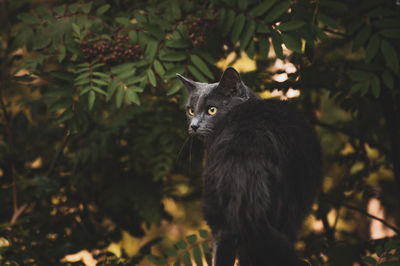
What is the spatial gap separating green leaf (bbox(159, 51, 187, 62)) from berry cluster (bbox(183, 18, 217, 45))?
3.9 inches

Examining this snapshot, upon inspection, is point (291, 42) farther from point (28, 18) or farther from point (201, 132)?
point (28, 18)

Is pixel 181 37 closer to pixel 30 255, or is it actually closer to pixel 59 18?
pixel 59 18

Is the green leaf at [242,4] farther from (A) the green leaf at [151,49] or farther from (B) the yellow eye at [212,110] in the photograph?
(B) the yellow eye at [212,110]

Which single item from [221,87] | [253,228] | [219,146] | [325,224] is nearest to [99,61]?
[221,87]

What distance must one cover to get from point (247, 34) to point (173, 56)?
31 centimetres

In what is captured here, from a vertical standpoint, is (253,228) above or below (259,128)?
below

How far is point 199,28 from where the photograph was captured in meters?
1.65

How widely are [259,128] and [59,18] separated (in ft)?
4.07

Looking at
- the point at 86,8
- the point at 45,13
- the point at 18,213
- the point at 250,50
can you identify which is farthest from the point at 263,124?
the point at 18,213

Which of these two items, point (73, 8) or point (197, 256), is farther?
point (73, 8)

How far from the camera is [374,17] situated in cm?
173

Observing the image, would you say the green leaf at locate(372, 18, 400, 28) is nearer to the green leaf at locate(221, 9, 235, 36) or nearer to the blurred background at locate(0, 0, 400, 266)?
the blurred background at locate(0, 0, 400, 266)

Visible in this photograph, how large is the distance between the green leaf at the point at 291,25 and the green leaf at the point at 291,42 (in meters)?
0.04

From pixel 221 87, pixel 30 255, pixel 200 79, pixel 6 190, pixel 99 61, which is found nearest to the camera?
pixel 221 87
